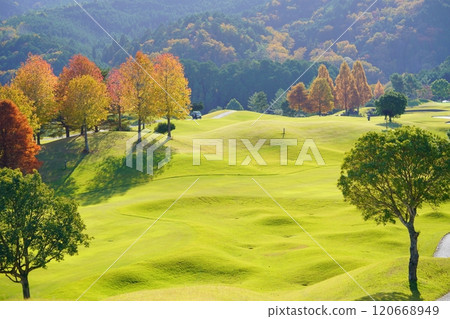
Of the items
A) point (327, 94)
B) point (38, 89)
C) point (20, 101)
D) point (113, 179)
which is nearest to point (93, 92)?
point (38, 89)

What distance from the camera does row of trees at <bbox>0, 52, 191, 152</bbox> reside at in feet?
295

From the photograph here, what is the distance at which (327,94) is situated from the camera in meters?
161

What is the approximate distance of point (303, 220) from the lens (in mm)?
59562

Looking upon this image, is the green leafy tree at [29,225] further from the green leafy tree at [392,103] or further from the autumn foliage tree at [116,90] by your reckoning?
the green leafy tree at [392,103]

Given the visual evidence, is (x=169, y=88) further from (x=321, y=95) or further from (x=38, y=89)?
(x=321, y=95)

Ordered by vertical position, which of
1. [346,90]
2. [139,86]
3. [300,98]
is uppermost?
[139,86]

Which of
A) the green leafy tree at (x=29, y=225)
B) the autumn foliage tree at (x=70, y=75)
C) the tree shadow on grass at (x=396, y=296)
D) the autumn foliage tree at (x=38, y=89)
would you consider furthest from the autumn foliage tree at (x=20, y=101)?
the tree shadow on grass at (x=396, y=296)

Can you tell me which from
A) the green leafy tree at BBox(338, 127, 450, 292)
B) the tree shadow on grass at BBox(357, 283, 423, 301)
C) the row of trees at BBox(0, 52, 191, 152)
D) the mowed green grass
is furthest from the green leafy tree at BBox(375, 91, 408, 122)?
the tree shadow on grass at BBox(357, 283, 423, 301)

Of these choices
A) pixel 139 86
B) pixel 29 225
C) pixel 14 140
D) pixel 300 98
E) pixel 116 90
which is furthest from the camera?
pixel 300 98

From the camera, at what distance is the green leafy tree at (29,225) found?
36.4 m

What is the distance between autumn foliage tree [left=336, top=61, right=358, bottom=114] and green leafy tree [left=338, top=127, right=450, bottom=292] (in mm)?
135076

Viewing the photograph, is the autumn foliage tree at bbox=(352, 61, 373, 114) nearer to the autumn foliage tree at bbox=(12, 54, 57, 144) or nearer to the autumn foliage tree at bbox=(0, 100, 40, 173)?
the autumn foliage tree at bbox=(12, 54, 57, 144)

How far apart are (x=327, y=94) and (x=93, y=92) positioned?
87.3 metres
